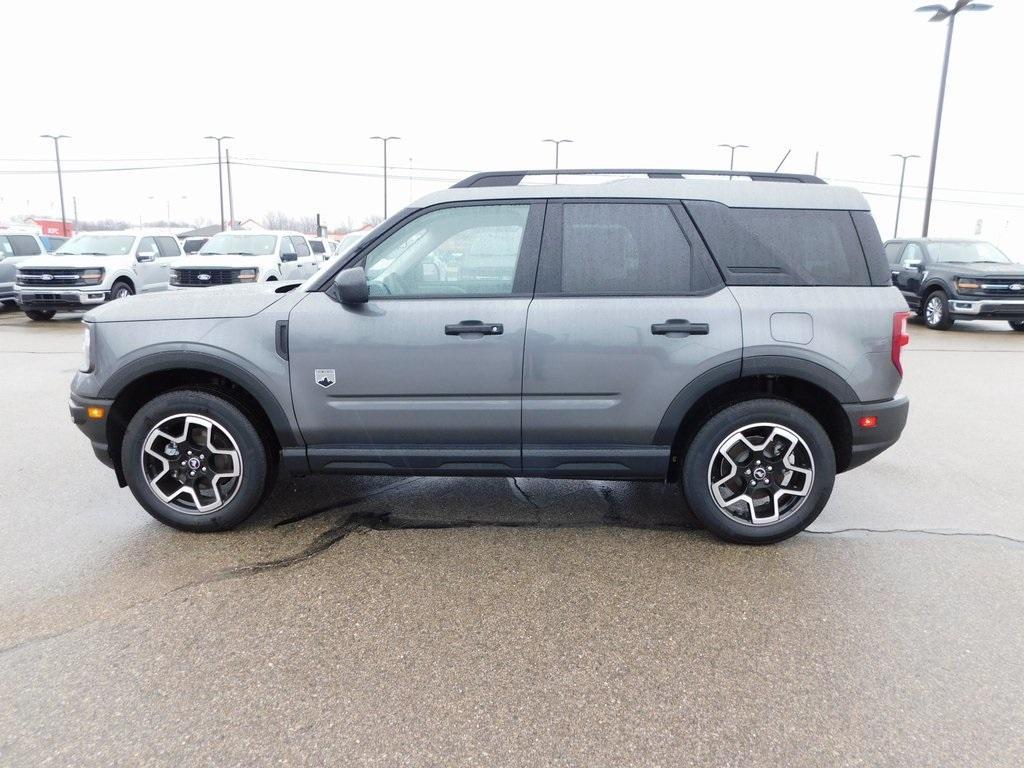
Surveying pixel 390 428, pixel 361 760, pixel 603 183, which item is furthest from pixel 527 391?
pixel 361 760

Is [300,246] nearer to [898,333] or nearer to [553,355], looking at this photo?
[553,355]

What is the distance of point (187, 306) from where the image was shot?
158 inches

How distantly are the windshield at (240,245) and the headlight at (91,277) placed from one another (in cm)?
210

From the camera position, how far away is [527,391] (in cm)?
385

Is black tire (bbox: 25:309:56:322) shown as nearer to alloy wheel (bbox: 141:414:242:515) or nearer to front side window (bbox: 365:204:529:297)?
alloy wheel (bbox: 141:414:242:515)

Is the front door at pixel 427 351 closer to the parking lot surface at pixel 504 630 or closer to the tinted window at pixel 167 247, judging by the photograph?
the parking lot surface at pixel 504 630

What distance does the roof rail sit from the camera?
162 inches

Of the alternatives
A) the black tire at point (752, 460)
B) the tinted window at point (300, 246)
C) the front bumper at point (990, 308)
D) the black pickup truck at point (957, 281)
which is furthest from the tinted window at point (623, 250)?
the tinted window at point (300, 246)

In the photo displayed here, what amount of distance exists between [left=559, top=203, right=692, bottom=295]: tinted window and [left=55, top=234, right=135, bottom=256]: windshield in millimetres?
14895

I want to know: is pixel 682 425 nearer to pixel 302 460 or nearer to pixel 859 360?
pixel 859 360

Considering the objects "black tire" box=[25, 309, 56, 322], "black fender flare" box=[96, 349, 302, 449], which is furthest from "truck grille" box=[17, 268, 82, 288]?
"black fender flare" box=[96, 349, 302, 449]

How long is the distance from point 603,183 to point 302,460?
7.30 ft

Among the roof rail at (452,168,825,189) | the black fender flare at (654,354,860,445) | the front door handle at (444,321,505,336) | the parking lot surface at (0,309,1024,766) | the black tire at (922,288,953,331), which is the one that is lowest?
the parking lot surface at (0,309,1024,766)

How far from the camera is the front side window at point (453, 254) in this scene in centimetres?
391
